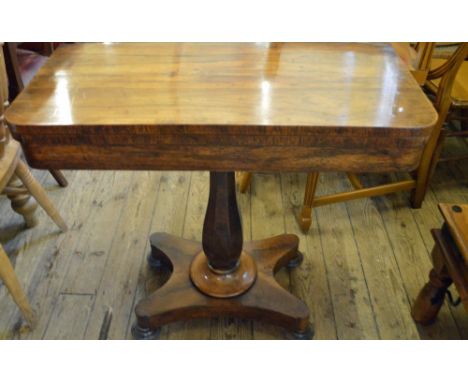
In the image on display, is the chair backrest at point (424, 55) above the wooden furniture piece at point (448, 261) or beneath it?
above

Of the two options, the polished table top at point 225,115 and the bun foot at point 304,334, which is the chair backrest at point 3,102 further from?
the bun foot at point 304,334

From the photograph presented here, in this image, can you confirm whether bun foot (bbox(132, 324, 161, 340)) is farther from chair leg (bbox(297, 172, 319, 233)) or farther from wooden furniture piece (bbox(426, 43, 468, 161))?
wooden furniture piece (bbox(426, 43, 468, 161))

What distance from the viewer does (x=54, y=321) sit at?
1413 mm

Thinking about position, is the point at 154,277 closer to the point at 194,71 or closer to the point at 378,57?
the point at 194,71

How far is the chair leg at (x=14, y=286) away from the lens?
1282 mm

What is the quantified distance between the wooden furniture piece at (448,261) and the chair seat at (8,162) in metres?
1.30

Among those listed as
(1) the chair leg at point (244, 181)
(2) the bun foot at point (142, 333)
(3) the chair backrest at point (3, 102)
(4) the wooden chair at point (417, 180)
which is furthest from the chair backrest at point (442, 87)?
(3) the chair backrest at point (3, 102)

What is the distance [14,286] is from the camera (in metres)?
1.32

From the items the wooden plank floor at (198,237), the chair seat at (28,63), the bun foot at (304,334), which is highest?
the chair seat at (28,63)

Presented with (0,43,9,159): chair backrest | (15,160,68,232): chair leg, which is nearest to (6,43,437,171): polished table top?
(0,43,9,159): chair backrest

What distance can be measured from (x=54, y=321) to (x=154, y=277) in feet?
1.16

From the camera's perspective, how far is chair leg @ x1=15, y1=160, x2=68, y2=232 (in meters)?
1.50

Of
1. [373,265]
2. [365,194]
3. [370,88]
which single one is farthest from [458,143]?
[370,88]

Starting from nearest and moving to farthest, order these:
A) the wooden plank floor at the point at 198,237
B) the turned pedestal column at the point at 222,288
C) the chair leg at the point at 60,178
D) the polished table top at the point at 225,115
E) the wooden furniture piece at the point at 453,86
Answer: the polished table top at the point at 225,115
the turned pedestal column at the point at 222,288
the wooden plank floor at the point at 198,237
the wooden furniture piece at the point at 453,86
the chair leg at the point at 60,178
